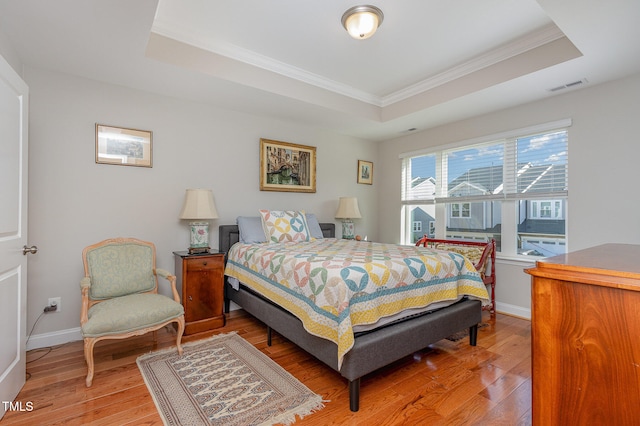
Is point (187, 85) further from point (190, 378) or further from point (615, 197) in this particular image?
point (615, 197)

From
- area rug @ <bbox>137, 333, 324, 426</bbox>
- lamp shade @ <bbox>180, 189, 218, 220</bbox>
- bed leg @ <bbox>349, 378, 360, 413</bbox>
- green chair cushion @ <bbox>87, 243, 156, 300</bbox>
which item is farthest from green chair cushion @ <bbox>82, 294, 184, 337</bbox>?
bed leg @ <bbox>349, 378, 360, 413</bbox>

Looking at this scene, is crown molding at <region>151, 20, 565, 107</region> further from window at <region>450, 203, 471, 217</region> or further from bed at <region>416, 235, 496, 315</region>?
bed at <region>416, 235, 496, 315</region>

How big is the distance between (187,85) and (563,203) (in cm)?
406

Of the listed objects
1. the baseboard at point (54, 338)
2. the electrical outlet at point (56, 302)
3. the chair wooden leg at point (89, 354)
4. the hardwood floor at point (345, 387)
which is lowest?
the hardwood floor at point (345, 387)

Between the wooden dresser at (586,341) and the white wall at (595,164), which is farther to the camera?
the white wall at (595,164)

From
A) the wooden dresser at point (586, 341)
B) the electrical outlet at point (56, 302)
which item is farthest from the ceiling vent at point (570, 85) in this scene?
the electrical outlet at point (56, 302)

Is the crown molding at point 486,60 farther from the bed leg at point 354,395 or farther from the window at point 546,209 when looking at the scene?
the bed leg at point 354,395

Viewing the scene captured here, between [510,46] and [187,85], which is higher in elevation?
[510,46]

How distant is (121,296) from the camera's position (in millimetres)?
2500

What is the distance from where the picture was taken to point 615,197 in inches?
110

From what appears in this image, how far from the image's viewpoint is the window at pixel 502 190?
10.6 feet

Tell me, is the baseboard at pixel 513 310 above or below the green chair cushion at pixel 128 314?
below

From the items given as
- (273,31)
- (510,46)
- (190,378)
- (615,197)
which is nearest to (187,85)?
(273,31)

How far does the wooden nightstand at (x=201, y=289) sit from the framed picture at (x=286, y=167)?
1.26 m
